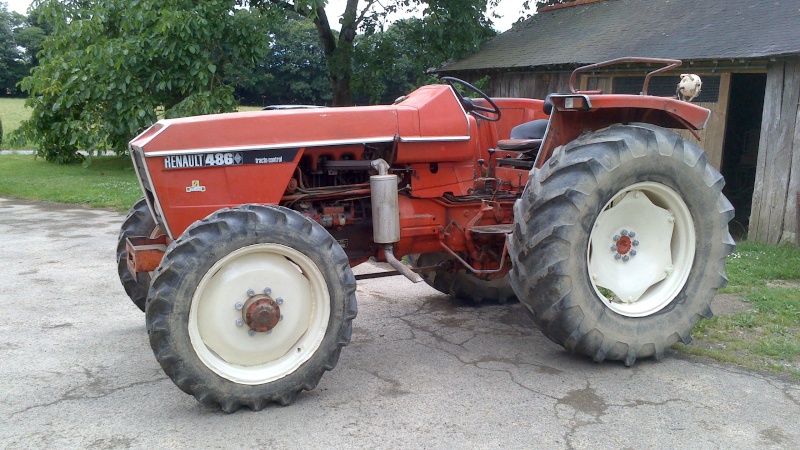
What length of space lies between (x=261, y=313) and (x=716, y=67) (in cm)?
736

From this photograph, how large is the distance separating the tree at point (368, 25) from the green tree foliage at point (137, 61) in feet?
5.05

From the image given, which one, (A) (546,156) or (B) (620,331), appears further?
(A) (546,156)

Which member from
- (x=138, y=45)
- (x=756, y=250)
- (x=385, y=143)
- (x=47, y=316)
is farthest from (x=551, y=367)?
(x=138, y=45)

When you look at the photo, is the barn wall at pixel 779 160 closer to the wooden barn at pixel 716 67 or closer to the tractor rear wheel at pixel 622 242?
the wooden barn at pixel 716 67

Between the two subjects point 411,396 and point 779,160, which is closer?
point 411,396

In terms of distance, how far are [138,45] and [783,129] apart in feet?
33.9

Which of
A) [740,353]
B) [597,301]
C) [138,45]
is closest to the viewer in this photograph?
[597,301]

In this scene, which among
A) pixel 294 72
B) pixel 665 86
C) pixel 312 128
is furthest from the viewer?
pixel 294 72

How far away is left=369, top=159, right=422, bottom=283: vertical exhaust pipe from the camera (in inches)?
175

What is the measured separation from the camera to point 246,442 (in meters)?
3.53

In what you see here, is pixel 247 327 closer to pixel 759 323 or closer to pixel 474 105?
pixel 474 105

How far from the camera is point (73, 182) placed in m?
14.6

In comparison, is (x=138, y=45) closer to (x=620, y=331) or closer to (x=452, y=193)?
(x=452, y=193)

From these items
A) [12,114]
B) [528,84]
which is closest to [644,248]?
[528,84]
